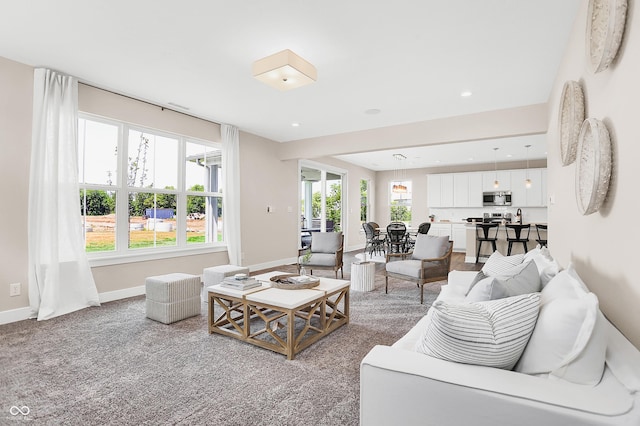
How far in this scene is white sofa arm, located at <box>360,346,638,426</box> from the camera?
956 millimetres

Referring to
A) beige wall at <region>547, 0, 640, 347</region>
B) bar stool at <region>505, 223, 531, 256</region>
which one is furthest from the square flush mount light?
bar stool at <region>505, 223, 531, 256</region>

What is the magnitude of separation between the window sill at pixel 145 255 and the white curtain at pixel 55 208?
0.73ft

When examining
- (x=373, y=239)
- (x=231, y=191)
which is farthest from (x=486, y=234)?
(x=231, y=191)

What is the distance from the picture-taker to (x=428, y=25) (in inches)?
104

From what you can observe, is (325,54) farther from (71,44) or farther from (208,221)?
(208,221)

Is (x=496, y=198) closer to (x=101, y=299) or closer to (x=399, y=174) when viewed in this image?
(x=399, y=174)

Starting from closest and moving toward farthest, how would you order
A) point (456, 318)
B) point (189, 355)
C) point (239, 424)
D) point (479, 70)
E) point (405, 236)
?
point (456, 318) → point (239, 424) → point (189, 355) → point (479, 70) → point (405, 236)

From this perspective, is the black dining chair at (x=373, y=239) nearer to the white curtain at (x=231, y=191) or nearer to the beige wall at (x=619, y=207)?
the white curtain at (x=231, y=191)

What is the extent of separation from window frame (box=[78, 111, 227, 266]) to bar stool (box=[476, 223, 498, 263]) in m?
5.67

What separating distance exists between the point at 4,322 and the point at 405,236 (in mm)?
6666

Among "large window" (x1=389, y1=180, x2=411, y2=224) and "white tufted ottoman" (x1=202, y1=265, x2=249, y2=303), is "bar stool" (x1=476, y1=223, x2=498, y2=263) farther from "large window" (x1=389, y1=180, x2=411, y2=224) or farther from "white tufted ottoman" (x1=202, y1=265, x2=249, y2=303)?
"white tufted ottoman" (x1=202, y1=265, x2=249, y2=303)

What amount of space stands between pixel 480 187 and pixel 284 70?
326 inches

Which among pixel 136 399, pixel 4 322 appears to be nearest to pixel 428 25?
pixel 136 399

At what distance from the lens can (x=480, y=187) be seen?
9.51 metres
